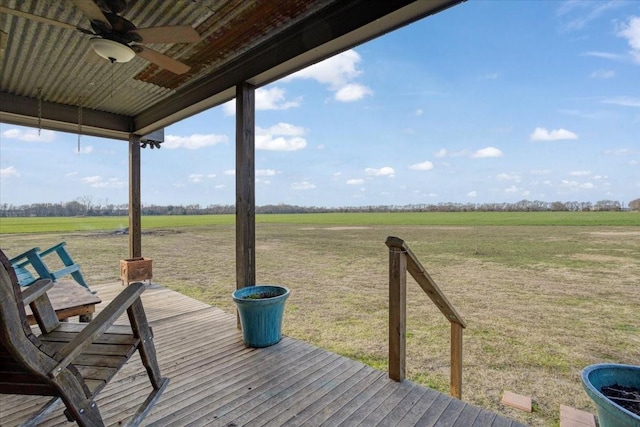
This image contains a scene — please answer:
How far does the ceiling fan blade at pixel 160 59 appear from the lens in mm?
1979

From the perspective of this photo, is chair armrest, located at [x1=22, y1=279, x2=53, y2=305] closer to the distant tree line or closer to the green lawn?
the distant tree line

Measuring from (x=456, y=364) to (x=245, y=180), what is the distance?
2268mm

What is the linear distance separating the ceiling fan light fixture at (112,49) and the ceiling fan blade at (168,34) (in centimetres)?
15

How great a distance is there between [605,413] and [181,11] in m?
3.12

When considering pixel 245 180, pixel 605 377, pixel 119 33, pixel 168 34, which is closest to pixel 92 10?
pixel 119 33

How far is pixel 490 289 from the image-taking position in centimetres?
630

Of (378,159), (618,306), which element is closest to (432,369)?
(618,306)

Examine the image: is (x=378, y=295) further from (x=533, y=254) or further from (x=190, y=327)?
(x=533, y=254)

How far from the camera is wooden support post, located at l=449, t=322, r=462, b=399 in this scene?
2080 mm

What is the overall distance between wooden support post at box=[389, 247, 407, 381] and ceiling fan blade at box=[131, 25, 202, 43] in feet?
5.99

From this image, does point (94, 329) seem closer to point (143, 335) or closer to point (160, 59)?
point (143, 335)

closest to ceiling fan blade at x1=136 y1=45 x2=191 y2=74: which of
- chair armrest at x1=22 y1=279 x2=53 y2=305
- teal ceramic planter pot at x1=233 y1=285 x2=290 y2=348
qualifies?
chair armrest at x1=22 y1=279 x2=53 y2=305

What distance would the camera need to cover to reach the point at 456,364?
2.10 m

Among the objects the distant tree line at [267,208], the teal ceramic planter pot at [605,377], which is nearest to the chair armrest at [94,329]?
the distant tree line at [267,208]
